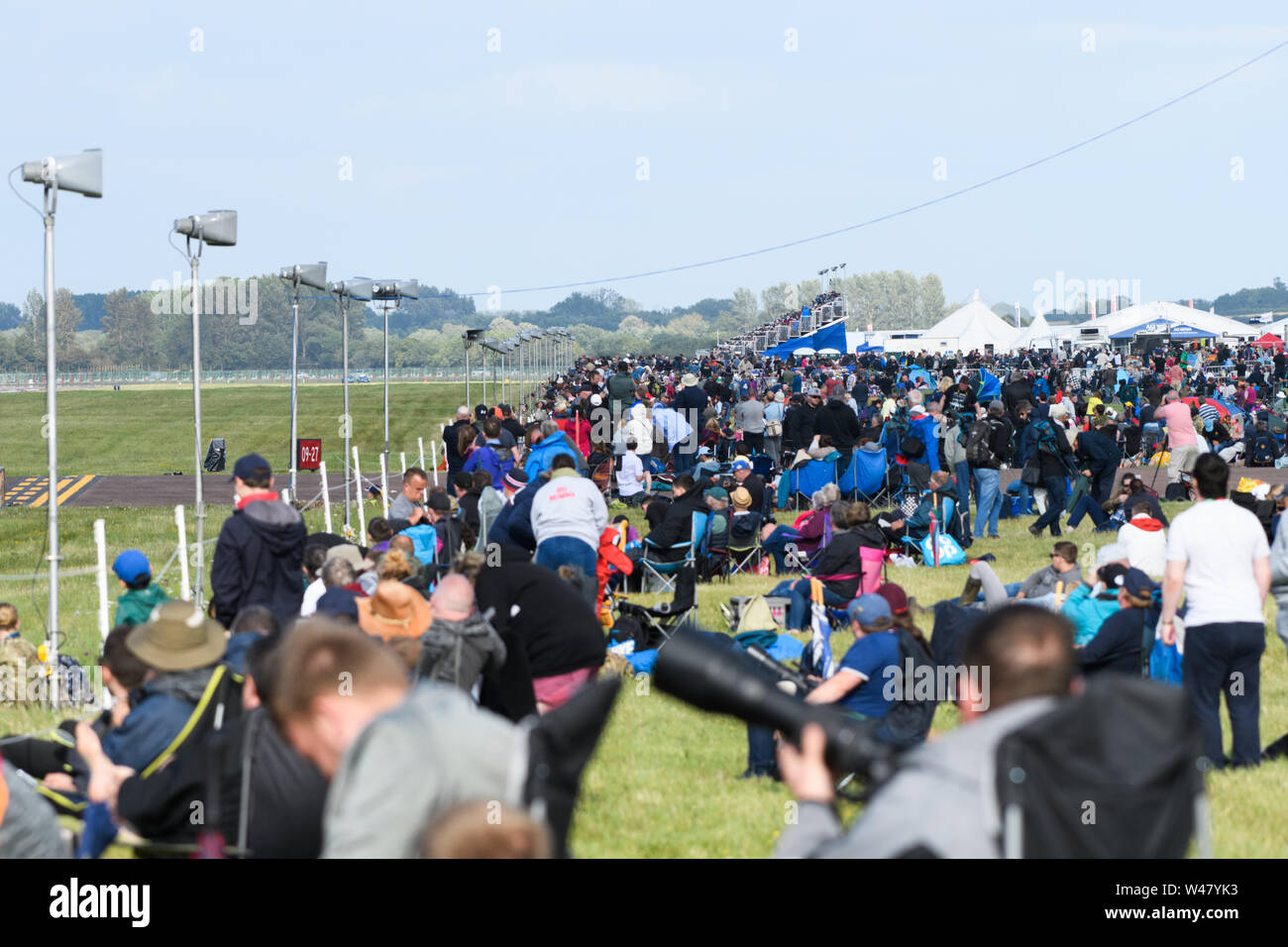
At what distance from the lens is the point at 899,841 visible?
2.39 metres

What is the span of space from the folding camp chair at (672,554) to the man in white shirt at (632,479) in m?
5.93

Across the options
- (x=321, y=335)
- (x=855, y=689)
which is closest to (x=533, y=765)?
(x=855, y=689)

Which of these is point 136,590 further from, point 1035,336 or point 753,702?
point 1035,336

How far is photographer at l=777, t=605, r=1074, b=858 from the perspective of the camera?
7.89ft

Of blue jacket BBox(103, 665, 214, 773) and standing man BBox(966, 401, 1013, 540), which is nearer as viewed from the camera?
blue jacket BBox(103, 665, 214, 773)

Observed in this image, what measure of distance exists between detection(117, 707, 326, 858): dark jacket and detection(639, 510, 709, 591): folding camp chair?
812 centimetres

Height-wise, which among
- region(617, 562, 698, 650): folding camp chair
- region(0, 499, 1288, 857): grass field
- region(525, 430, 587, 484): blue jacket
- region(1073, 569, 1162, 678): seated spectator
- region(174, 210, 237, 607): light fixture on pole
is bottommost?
region(0, 499, 1288, 857): grass field

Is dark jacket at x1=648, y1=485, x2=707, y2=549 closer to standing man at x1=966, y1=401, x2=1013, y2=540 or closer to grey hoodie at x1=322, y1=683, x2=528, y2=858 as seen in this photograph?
standing man at x1=966, y1=401, x2=1013, y2=540

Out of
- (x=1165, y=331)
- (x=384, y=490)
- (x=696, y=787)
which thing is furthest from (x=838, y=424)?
(x=1165, y=331)

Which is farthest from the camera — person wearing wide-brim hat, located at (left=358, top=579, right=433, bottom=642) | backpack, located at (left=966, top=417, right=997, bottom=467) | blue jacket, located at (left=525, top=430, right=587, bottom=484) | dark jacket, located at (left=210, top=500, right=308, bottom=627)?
backpack, located at (left=966, top=417, right=997, bottom=467)

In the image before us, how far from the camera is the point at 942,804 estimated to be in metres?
2.42

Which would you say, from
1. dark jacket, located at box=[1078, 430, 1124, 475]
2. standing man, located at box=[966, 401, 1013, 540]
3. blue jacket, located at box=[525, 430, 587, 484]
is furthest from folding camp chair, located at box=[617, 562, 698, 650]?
dark jacket, located at box=[1078, 430, 1124, 475]

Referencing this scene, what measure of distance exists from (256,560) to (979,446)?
1051 cm

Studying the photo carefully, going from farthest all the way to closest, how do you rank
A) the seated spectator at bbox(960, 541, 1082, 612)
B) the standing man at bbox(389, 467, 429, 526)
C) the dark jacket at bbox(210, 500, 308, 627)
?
1. the standing man at bbox(389, 467, 429, 526)
2. the seated spectator at bbox(960, 541, 1082, 612)
3. the dark jacket at bbox(210, 500, 308, 627)
